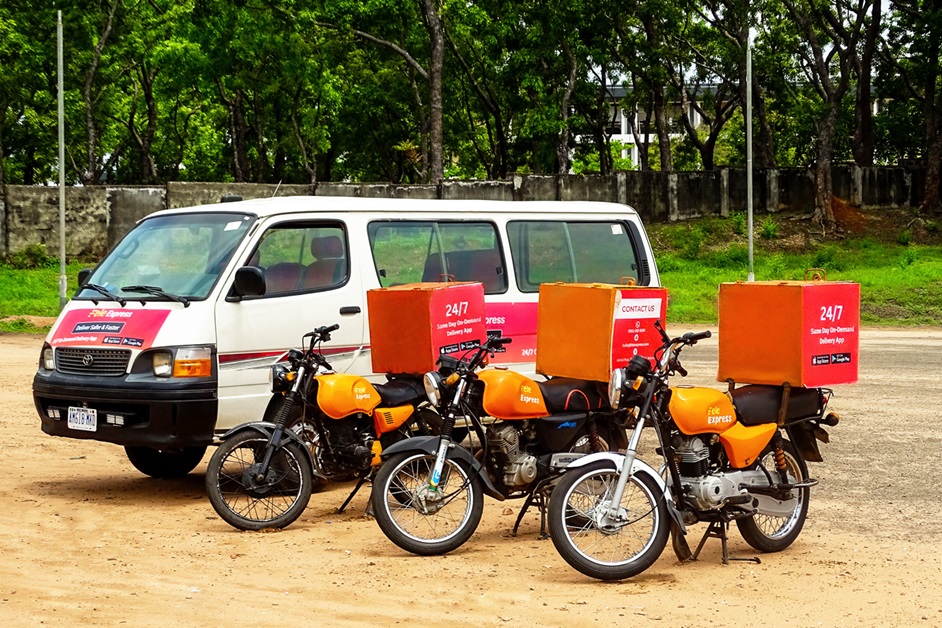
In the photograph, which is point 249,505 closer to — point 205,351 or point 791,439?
point 205,351

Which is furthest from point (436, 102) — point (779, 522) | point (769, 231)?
point (779, 522)

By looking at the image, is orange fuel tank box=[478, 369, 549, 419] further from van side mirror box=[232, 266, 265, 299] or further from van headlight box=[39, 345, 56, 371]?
van headlight box=[39, 345, 56, 371]

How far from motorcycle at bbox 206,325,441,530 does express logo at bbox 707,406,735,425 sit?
7.88 feet

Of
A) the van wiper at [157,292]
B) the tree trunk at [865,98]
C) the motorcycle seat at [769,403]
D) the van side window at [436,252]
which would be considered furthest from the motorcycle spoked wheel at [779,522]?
the tree trunk at [865,98]

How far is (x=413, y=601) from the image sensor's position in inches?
255

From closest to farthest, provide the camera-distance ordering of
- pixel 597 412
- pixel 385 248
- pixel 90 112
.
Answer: pixel 597 412
pixel 385 248
pixel 90 112

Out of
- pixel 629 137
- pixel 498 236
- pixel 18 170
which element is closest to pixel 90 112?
pixel 18 170

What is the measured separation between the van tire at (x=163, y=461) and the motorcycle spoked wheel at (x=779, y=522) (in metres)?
4.65

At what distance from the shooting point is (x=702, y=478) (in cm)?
728

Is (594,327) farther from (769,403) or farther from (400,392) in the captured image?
(400,392)

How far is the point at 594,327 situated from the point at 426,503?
5.28 feet

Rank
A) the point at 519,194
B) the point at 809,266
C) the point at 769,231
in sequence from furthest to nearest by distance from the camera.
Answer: the point at 769,231 < the point at 519,194 < the point at 809,266

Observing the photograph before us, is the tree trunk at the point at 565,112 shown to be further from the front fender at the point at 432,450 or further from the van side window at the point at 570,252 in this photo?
the front fender at the point at 432,450

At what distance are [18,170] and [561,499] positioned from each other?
143ft
